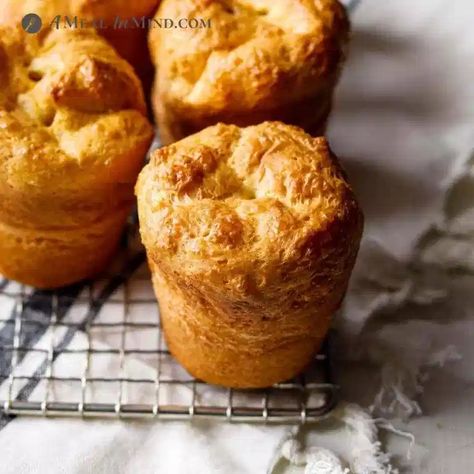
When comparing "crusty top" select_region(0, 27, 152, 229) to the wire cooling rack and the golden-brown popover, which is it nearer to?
the golden-brown popover

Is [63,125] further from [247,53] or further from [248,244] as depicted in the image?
[248,244]

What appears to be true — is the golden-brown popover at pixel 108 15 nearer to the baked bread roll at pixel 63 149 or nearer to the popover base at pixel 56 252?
the baked bread roll at pixel 63 149

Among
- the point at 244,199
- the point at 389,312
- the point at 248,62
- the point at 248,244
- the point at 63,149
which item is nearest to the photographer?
the point at 248,244

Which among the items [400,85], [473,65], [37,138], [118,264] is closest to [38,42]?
[37,138]

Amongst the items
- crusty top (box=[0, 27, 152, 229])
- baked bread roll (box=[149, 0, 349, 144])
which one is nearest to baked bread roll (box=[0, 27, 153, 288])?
crusty top (box=[0, 27, 152, 229])

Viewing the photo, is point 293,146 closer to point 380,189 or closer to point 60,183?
point 60,183

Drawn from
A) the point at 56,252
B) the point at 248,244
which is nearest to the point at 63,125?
the point at 56,252

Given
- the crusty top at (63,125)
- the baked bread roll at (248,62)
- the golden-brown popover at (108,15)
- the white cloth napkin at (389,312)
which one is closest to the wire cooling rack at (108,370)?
the white cloth napkin at (389,312)

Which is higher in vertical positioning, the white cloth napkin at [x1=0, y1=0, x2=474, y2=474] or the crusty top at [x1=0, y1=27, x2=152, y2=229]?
the crusty top at [x1=0, y1=27, x2=152, y2=229]
